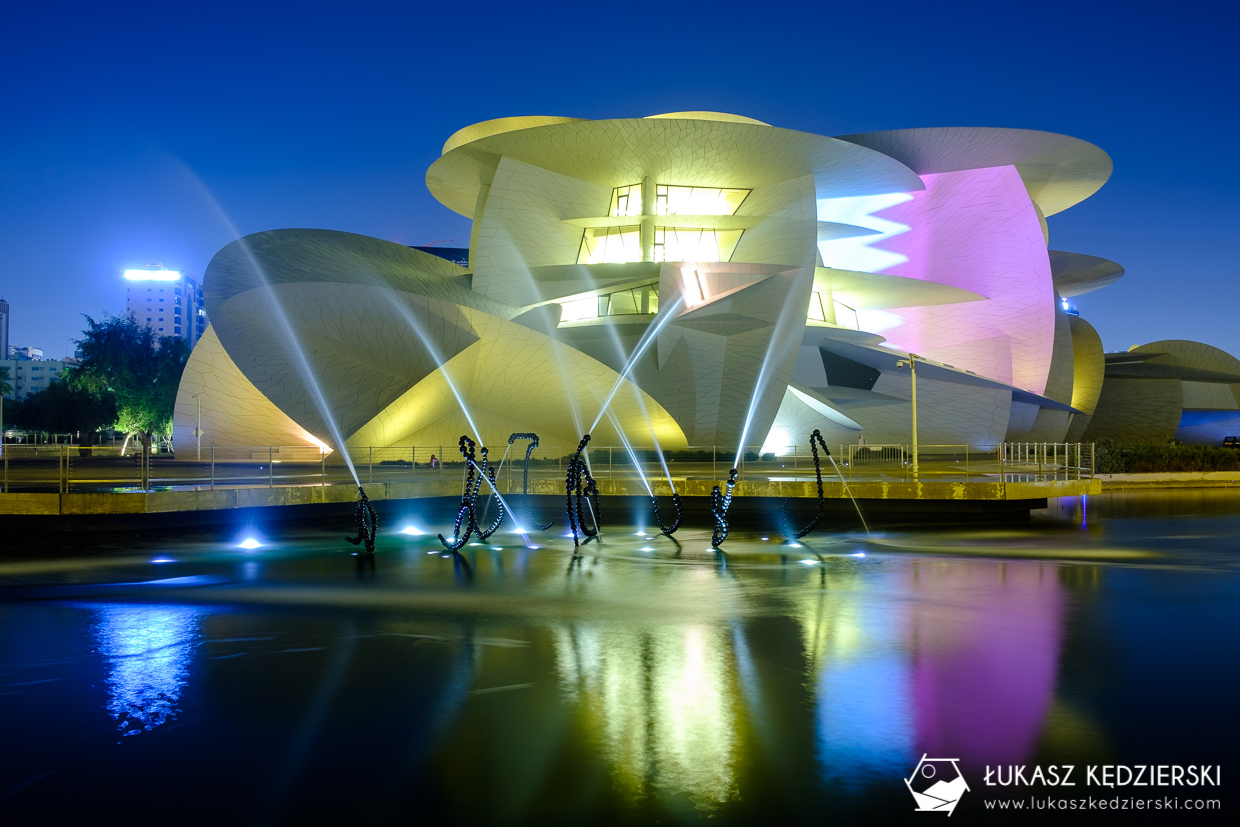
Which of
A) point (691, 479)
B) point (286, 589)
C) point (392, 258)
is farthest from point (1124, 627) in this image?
point (392, 258)

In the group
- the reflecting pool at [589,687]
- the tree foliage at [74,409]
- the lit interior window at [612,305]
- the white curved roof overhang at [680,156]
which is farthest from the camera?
the tree foliage at [74,409]

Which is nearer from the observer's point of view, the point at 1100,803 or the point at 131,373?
the point at 1100,803

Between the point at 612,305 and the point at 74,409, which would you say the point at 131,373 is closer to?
the point at 74,409

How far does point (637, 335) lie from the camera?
32.1 meters

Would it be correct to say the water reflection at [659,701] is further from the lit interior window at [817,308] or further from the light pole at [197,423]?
the lit interior window at [817,308]

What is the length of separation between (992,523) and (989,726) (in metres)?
13.5

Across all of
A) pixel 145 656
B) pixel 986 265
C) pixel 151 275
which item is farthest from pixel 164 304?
pixel 145 656

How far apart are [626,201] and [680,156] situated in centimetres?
436

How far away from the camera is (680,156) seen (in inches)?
1299

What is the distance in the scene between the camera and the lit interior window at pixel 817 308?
3900 cm

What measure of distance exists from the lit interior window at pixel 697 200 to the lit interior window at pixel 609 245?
1519 millimetres

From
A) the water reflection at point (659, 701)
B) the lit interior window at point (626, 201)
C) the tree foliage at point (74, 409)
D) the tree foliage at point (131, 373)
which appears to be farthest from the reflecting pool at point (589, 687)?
the tree foliage at point (74, 409)

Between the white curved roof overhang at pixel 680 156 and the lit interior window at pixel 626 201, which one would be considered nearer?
the white curved roof overhang at pixel 680 156

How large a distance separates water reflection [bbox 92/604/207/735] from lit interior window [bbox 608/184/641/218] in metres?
29.6
